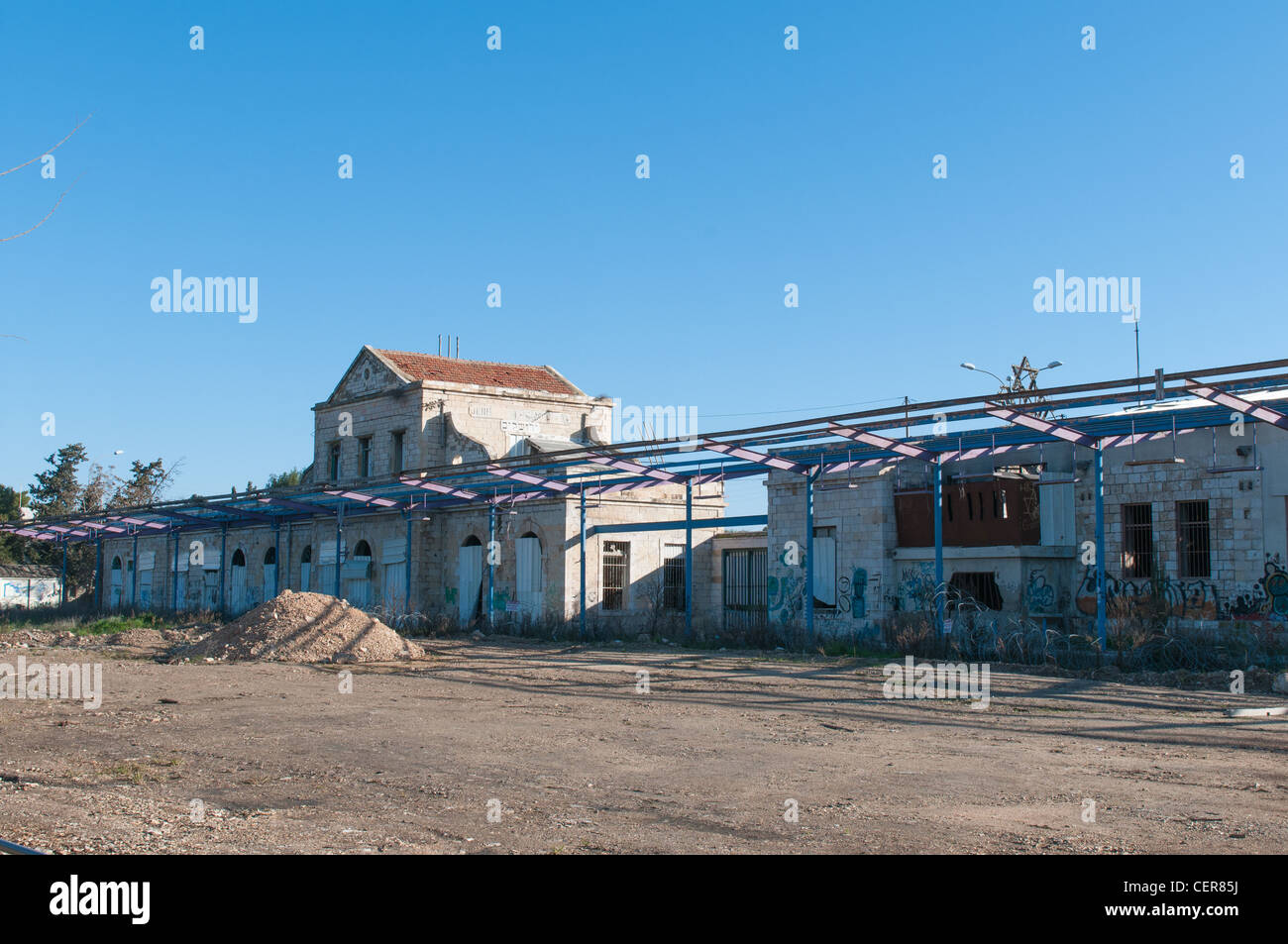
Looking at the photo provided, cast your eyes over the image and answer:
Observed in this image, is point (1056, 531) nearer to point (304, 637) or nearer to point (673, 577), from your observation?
point (673, 577)

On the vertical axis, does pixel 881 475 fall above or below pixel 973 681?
above

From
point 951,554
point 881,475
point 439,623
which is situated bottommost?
point 439,623

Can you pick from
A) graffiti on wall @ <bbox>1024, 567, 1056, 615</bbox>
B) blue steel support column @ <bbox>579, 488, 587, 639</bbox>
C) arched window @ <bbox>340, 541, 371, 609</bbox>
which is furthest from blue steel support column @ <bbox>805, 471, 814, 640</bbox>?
arched window @ <bbox>340, 541, 371, 609</bbox>

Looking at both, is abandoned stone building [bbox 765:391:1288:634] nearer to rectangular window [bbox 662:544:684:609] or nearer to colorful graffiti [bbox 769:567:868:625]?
colorful graffiti [bbox 769:567:868:625]

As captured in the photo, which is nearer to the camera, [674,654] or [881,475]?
[674,654]

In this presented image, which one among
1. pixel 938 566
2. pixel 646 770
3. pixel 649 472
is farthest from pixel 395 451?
pixel 646 770

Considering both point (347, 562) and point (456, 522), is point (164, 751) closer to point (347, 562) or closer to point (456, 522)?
point (456, 522)

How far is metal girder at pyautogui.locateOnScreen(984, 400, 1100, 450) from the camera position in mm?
15961

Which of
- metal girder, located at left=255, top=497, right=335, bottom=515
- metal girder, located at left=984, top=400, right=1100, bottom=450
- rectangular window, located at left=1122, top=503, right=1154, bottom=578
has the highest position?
metal girder, located at left=984, top=400, right=1100, bottom=450

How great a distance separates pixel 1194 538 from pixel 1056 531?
2.86 metres

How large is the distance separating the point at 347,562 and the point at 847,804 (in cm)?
2855

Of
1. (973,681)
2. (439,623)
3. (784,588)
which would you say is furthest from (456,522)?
(973,681)

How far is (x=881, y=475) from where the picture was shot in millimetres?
23844

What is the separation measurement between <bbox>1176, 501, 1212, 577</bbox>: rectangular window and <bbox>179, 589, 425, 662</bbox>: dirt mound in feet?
48.2
